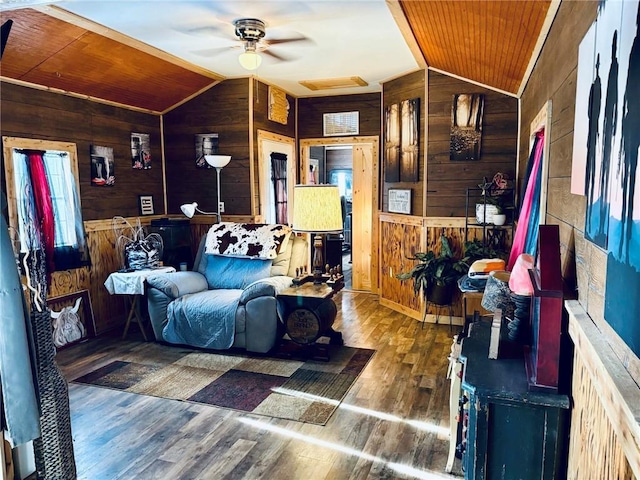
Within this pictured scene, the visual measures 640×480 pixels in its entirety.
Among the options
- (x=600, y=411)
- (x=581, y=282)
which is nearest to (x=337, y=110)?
(x=581, y=282)

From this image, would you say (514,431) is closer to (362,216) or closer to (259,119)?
(259,119)

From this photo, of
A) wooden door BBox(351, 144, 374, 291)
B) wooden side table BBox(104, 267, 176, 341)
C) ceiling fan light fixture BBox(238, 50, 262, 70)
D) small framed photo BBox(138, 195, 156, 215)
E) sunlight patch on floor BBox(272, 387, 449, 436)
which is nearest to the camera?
sunlight patch on floor BBox(272, 387, 449, 436)

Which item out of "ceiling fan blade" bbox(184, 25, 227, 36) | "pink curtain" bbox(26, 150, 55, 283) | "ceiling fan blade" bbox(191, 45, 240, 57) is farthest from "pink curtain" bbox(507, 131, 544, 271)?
"pink curtain" bbox(26, 150, 55, 283)

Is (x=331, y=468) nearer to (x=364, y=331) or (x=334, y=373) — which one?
(x=334, y=373)

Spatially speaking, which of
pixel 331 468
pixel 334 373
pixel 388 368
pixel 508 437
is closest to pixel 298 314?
pixel 334 373

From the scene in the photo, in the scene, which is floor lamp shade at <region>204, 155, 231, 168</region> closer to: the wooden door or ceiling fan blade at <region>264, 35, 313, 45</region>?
ceiling fan blade at <region>264, 35, 313, 45</region>

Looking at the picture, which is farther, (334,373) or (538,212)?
(334,373)

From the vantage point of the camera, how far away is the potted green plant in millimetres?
4406

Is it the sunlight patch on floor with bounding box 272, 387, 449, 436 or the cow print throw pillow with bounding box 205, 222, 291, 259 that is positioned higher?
the cow print throw pillow with bounding box 205, 222, 291, 259

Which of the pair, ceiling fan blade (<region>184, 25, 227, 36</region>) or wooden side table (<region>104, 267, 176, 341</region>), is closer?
ceiling fan blade (<region>184, 25, 227, 36</region>)

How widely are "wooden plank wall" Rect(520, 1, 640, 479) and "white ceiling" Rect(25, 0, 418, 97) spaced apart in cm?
144

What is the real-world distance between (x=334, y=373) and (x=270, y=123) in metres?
3.28

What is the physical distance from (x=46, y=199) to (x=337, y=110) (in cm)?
362

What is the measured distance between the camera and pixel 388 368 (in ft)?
12.1
